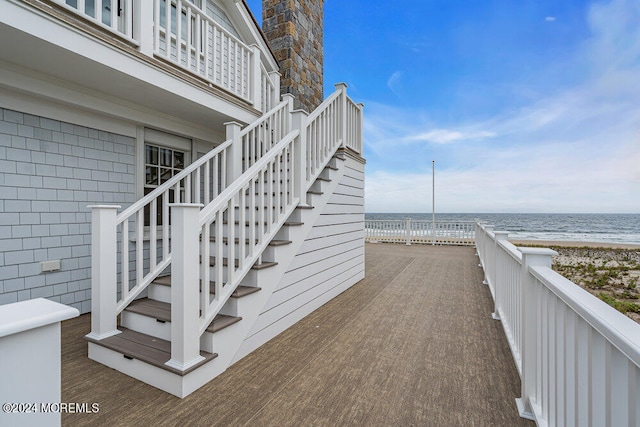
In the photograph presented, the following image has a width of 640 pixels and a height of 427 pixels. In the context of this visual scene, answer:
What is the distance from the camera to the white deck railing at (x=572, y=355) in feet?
2.45

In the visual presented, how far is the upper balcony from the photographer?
215 centimetres

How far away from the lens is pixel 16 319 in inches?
27.3

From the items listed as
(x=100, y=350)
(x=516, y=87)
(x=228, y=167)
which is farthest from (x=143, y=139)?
(x=516, y=87)

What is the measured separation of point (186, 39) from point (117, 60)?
3.50 feet

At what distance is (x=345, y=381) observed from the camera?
6.78ft

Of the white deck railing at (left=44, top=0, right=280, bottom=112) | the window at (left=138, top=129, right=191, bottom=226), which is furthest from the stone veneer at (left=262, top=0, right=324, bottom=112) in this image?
the window at (left=138, top=129, right=191, bottom=226)

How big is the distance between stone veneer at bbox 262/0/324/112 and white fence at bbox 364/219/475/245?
5.84 metres

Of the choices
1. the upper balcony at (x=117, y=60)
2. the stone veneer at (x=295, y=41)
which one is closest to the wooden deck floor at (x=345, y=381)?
the upper balcony at (x=117, y=60)

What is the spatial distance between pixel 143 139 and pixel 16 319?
3767 mm

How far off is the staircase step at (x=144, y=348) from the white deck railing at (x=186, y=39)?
2650 millimetres

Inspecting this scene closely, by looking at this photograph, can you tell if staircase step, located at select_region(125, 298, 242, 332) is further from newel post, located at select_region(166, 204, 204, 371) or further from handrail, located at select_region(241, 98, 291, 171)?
handrail, located at select_region(241, 98, 291, 171)

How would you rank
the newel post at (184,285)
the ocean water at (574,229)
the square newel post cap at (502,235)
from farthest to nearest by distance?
the ocean water at (574,229)
the square newel post cap at (502,235)
the newel post at (184,285)

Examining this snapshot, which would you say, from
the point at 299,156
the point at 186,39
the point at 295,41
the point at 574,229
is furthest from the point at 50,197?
the point at 574,229

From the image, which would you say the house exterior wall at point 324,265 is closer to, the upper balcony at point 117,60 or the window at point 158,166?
the upper balcony at point 117,60
